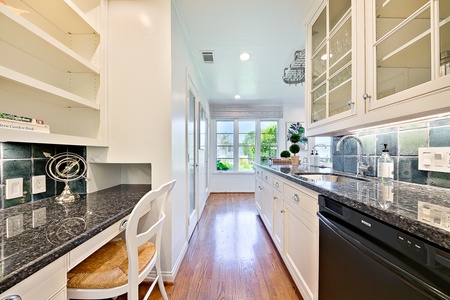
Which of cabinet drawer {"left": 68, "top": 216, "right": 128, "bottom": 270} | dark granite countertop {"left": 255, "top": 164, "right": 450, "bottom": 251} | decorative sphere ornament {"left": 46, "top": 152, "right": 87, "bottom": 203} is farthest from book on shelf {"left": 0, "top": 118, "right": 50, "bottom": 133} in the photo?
dark granite countertop {"left": 255, "top": 164, "right": 450, "bottom": 251}

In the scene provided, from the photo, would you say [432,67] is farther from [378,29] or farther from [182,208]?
[182,208]

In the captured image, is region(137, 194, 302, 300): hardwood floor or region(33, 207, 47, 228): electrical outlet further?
region(137, 194, 302, 300): hardwood floor

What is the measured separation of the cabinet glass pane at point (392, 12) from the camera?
0.98m

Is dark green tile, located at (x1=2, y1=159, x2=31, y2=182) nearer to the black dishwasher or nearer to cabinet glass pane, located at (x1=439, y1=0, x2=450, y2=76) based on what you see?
the black dishwasher

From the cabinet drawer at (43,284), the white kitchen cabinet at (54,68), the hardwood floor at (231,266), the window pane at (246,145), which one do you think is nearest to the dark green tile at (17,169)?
the white kitchen cabinet at (54,68)

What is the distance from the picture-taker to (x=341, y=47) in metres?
1.49

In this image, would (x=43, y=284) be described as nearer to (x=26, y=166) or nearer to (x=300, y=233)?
(x=26, y=166)

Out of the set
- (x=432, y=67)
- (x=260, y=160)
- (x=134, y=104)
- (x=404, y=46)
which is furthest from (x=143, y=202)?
(x=260, y=160)

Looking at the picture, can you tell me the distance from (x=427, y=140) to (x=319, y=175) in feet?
2.68

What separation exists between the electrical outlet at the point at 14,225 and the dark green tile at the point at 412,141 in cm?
204

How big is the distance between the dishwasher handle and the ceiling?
188 centimetres

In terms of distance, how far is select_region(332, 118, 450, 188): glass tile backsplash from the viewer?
3.47 feet

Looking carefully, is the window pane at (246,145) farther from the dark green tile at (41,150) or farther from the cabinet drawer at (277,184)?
the dark green tile at (41,150)

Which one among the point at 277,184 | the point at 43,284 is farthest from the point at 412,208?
the point at 277,184
